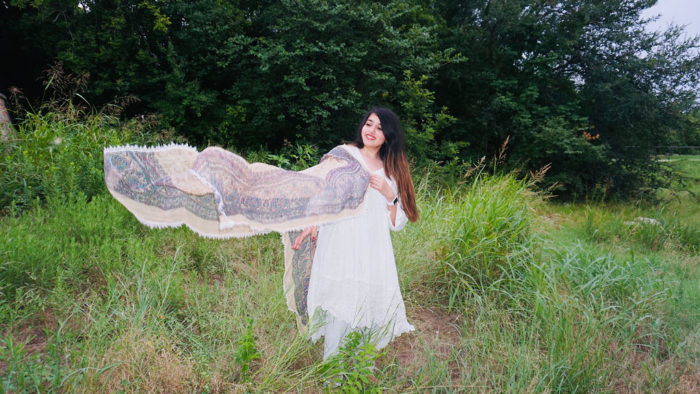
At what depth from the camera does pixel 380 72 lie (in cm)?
886

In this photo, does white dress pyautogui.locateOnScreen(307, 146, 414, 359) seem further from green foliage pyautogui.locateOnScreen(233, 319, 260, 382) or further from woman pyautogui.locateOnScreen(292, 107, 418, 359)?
green foliage pyautogui.locateOnScreen(233, 319, 260, 382)

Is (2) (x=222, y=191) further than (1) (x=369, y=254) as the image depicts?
No

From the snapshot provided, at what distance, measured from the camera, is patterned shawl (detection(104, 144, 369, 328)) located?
2035 millimetres

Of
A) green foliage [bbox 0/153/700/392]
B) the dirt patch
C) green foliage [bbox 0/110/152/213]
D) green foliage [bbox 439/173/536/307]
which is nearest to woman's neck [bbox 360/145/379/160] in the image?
green foliage [bbox 0/153/700/392]

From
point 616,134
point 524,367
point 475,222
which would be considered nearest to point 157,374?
point 524,367

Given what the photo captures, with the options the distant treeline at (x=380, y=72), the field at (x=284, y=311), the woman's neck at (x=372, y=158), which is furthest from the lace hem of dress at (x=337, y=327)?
the distant treeline at (x=380, y=72)

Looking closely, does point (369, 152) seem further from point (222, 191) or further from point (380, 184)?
point (222, 191)

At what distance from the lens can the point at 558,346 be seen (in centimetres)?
275

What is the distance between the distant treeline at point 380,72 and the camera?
316 inches

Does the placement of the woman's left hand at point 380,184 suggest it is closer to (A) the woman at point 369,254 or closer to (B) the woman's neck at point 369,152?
(A) the woman at point 369,254

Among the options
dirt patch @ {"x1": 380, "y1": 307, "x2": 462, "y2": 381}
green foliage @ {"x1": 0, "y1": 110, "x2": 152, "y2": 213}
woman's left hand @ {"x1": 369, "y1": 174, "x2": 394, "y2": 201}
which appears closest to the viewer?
woman's left hand @ {"x1": 369, "y1": 174, "x2": 394, "y2": 201}

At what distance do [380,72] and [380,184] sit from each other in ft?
22.8

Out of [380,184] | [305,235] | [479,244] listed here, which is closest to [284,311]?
[305,235]

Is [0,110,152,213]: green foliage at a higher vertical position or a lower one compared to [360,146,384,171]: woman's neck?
lower
